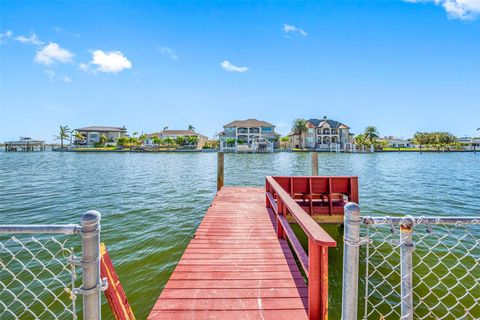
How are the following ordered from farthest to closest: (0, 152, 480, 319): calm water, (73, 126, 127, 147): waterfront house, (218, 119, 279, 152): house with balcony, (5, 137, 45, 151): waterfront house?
1. (5, 137, 45, 151): waterfront house
2. (73, 126, 127, 147): waterfront house
3. (218, 119, 279, 152): house with balcony
4. (0, 152, 480, 319): calm water

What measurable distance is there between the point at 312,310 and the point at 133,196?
508 inches

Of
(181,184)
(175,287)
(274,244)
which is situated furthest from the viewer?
(181,184)

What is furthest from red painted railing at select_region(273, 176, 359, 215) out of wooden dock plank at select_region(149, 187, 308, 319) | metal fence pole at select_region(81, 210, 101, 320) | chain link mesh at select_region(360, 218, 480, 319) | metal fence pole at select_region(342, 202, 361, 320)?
metal fence pole at select_region(81, 210, 101, 320)

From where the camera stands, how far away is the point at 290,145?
8694 centimetres

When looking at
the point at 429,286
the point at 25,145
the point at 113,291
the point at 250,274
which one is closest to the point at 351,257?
the point at 113,291

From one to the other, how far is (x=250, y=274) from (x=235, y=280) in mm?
284

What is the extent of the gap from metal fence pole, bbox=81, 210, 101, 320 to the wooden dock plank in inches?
57.5

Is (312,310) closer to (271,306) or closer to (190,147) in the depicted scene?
(271,306)

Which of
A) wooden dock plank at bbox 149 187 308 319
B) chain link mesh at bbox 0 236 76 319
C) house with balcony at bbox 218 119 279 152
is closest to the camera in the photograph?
wooden dock plank at bbox 149 187 308 319

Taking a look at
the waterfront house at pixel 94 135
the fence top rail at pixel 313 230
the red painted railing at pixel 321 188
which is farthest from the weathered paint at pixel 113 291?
the waterfront house at pixel 94 135

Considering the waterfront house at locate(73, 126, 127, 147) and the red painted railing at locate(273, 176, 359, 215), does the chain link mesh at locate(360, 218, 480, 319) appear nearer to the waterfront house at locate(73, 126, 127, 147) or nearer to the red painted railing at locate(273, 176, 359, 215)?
the red painted railing at locate(273, 176, 359, 215)

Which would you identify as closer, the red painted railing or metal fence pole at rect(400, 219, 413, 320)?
metal fence pole at rect(400, 219, 413, 320)

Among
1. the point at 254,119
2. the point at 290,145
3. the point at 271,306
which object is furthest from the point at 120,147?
the point at 271,306

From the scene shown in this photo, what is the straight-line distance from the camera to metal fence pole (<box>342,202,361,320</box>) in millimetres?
1830
